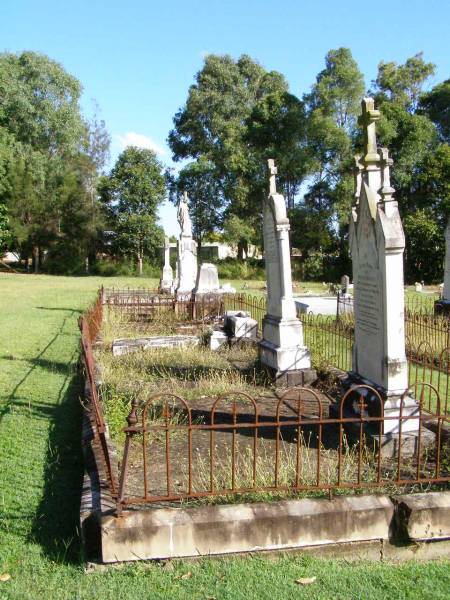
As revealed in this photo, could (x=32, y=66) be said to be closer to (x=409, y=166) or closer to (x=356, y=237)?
(x=409, y=166)

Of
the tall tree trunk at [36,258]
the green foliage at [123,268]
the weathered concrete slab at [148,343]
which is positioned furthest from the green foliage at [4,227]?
the weathered concrete slab at [148,343]

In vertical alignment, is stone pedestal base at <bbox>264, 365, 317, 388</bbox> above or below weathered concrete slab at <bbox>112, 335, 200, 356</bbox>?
below

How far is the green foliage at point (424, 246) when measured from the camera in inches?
1212

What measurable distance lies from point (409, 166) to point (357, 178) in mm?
26839

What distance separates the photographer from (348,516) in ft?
12.2

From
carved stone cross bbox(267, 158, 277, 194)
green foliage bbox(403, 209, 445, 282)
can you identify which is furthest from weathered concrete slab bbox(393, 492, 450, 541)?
green foliage bbox(403, 209, 445, 282)

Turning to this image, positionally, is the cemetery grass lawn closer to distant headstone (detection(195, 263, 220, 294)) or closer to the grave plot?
the grave plot

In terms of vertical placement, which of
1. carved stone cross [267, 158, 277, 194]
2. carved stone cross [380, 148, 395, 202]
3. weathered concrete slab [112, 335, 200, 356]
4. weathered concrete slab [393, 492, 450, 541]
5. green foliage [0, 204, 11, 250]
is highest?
green foliage [0, 204, 11, 250]

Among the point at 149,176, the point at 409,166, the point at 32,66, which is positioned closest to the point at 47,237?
the point at 149,176

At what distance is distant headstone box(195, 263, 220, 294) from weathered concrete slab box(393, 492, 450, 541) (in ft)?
39.3

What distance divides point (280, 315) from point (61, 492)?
177 inches

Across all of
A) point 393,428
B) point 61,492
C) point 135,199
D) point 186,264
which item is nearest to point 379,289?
point 393,428

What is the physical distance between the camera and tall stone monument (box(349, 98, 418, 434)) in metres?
5.35

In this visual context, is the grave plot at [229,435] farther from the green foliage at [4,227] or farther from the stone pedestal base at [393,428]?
the green foliage at [4,227]
